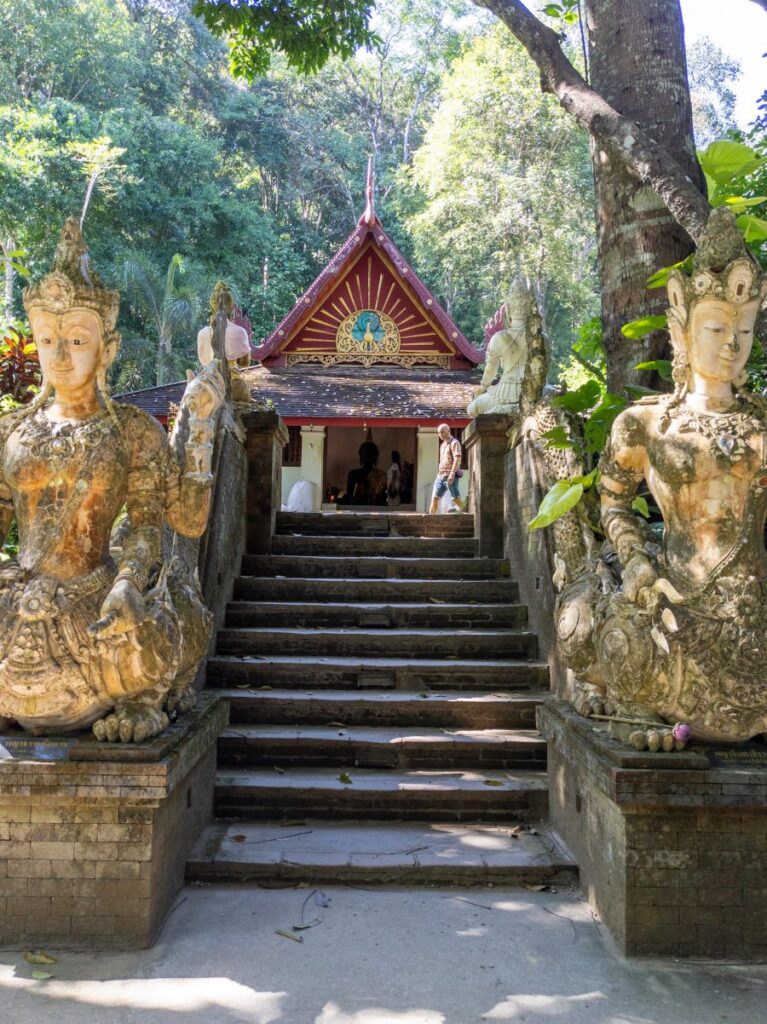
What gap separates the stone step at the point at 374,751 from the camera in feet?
15.3

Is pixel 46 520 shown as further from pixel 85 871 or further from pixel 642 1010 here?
pixel 642 1010

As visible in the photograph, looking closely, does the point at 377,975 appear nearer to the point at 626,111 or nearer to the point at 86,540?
the point at 86,540

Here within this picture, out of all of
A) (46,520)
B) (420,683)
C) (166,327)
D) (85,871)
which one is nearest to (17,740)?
(85,871)

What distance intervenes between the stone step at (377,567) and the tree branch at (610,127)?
277cm

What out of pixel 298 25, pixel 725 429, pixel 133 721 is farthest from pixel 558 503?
pixel 298 25

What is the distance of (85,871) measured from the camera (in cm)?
307

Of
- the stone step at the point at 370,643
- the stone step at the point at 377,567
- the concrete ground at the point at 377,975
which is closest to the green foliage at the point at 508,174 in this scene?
the stone step at the point at 377,567

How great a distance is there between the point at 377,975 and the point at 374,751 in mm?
1818

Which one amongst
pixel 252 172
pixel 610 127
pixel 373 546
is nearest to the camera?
pixel 610 127

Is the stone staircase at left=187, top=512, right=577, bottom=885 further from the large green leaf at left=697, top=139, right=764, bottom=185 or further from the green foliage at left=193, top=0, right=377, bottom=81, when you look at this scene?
the green foliage at left=193, top=0, right=377, bottom=81

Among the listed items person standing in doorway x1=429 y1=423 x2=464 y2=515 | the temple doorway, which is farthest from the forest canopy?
person standing in doorway x1=429 y1=423 x2=464 y2=515

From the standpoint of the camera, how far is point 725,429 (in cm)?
328

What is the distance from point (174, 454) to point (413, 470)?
1286cm

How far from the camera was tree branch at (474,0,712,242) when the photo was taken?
14.9 feet
